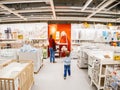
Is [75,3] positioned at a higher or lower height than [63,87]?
higher

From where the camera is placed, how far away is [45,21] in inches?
358

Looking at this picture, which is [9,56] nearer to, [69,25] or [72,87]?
[72,87]

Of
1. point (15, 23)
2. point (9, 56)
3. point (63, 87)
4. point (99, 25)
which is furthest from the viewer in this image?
point (15, 23)

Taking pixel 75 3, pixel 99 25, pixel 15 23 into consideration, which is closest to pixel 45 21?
pixel 15 23

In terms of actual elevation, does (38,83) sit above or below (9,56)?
below

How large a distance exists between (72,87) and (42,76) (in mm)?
1460

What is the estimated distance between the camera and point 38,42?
30.0 feet

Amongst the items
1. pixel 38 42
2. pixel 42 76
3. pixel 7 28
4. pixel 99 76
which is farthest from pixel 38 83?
pixel 7 28

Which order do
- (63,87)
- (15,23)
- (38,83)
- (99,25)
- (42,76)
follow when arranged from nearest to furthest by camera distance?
(63,87), (38,83), (42,76), (99,25), (15,23)

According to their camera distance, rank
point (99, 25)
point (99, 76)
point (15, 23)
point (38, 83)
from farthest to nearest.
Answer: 1. point (15, 23)
2. point (99, 25)
3. point (38, 83)
4. point (99, 76)

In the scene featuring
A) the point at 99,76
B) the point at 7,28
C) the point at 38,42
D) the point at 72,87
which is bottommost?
the point at 72,87

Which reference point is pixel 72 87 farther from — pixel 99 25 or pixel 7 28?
pixel 7 28

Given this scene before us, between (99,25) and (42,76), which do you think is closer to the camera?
A: (42,76)

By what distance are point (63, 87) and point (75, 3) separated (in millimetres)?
2764
